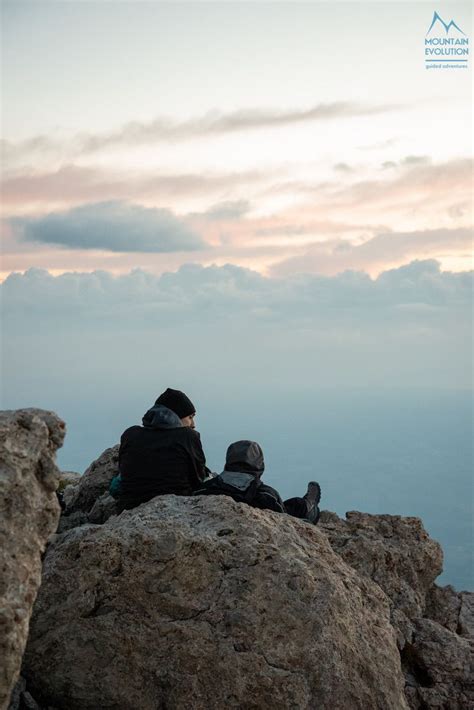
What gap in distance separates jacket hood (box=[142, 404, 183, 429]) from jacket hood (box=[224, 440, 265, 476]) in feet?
3.61

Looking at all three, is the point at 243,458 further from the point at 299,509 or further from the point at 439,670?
the point at 439,670

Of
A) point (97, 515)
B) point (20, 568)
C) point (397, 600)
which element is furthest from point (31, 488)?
point (397, 600)

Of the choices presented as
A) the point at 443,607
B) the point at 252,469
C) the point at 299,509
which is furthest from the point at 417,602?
the point at 252,469

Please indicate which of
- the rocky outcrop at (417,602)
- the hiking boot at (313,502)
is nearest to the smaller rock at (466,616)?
the rocky outcrop at (417,602)

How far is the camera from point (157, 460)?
12953 mm

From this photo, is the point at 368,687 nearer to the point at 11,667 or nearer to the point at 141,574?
the point at 141,574

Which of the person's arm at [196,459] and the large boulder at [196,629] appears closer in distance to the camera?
the large boulder at [196,629]

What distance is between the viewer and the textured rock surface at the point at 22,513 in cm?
764

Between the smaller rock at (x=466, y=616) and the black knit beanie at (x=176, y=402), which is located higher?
the black knit beanie at (x=176, y=402)

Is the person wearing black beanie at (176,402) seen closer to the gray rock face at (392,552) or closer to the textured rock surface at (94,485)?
the textured rock surface at (94,485)

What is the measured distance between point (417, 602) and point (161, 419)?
17.8ft

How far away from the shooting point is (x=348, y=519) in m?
15.3

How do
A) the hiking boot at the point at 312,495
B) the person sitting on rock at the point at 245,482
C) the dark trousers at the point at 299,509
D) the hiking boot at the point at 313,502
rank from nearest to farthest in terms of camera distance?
the person sitting on rock at the point at 245,482 → the dark trousers at the point at 299,509 → the hiking boot at the point at 313,502 → the hiking boot at the point at 312,495

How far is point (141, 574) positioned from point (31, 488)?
271 cm
